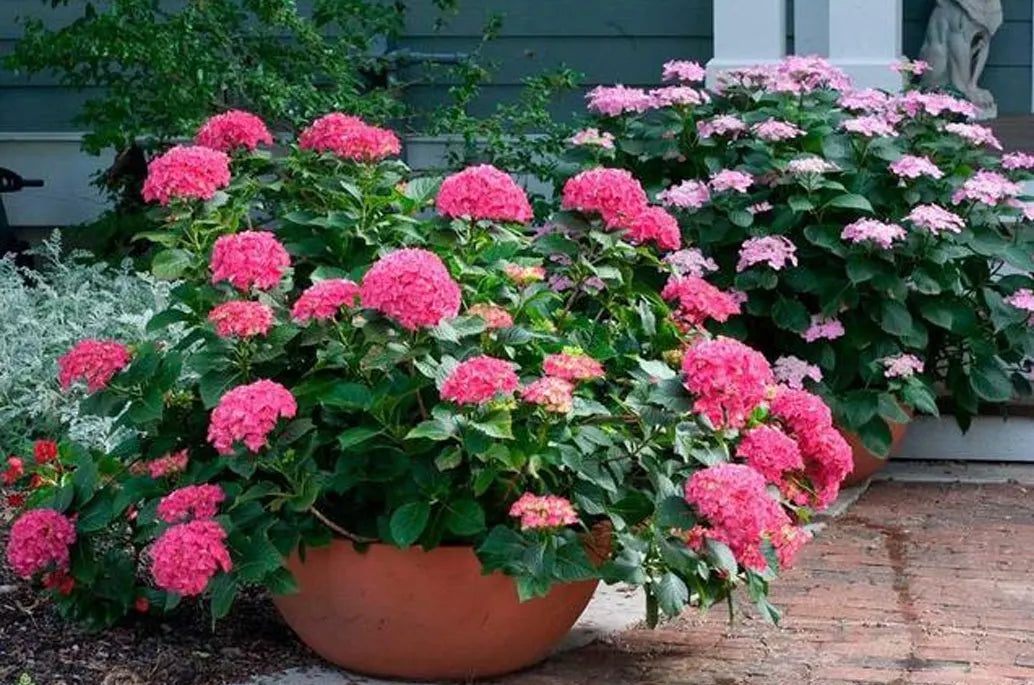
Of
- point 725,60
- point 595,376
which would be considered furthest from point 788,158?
point 595,376

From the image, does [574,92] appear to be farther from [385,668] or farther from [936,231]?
[385,668]

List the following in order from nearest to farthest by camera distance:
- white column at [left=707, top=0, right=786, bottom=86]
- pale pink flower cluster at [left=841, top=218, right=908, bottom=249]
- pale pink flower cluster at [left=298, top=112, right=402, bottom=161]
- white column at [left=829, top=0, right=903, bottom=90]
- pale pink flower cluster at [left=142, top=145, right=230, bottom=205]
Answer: pale pink flower cluster at [left=142, top=145, right=230, bottom=205] → pale pink flower cluster at [left=298, top=112, right=402, bottom=161] → pale pink flower cluster at [left=841, top=218, right=908, bottom=249] → white column at [left=829, top=0, right=903, bottom=90] → white column at [left=707, top=0, right=786, bottom=86]

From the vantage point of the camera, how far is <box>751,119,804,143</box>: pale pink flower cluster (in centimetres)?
518

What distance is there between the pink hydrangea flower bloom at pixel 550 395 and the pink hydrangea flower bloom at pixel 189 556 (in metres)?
0.68

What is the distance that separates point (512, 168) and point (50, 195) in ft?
8.78

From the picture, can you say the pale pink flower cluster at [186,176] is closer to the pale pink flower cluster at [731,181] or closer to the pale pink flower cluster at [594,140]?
the pale pink flower cluster at [594,140]

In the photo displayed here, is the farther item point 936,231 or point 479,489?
point 936,231

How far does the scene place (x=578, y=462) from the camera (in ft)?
11.7

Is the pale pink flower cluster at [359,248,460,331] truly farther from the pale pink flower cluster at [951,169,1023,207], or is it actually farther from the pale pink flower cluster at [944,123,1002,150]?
the pale pink flower cluster at [944,123,1002,150]

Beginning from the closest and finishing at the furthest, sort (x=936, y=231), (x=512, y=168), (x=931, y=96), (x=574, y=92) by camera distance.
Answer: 1. (x=936, y=231)
2. (x=931, y=96)
3. (x=512, y=168)
4. (x=574, y=92)

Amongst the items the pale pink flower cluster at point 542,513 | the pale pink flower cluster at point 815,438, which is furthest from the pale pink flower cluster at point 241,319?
the pale pink flower cluster at point 815,438

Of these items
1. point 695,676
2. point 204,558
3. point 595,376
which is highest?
point 595,376

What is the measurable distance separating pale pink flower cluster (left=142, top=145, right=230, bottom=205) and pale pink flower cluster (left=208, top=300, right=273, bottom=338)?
1.16ft

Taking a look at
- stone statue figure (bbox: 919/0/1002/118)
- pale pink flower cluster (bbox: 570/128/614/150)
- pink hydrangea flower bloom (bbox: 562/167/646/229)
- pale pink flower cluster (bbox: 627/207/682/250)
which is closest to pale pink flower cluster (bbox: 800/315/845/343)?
pale pink flower cluster (bbox: 570/128/614/150)
